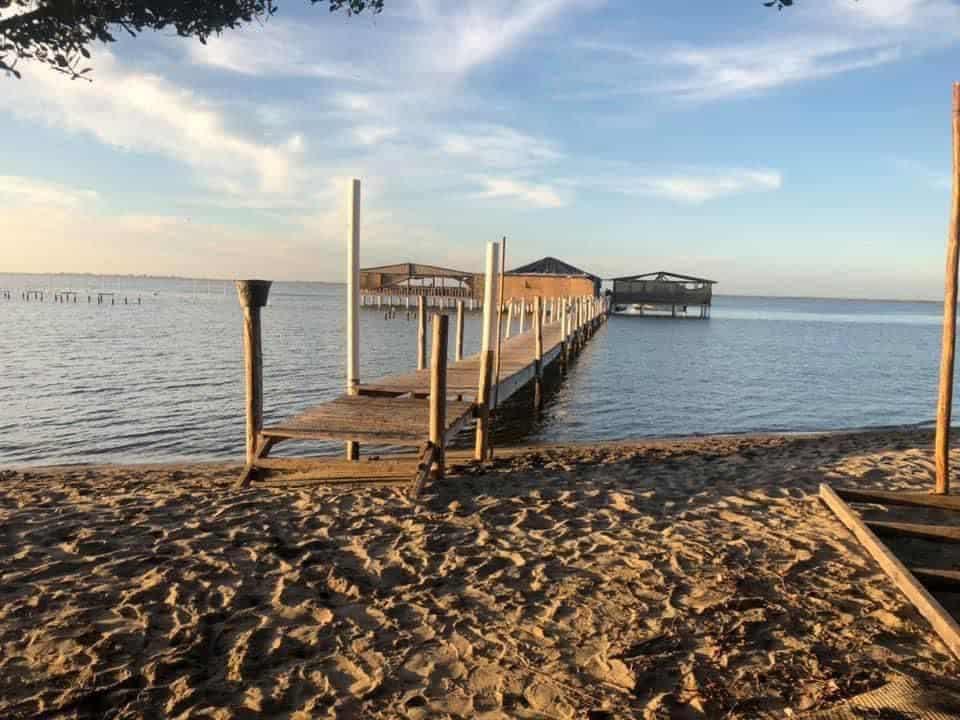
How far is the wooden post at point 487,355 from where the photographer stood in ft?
30.0

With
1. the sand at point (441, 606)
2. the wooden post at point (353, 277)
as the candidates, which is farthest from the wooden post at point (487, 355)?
the sand at point (441, 606)

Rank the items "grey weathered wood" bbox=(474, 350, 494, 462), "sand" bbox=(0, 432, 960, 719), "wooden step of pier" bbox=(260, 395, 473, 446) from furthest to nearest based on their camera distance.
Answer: "grey weathered wood" bbox=(474, 350, 494, 462), "wooden step of pier" bbox=(260, 395, 473, 446), "sand" bbox=(0, 432, 960, 719)

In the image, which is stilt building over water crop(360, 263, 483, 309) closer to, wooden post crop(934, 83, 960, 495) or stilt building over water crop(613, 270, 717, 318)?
stilt building over water crop(613, 270, 717, 318)

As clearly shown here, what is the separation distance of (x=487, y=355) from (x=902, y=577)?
19.3ft

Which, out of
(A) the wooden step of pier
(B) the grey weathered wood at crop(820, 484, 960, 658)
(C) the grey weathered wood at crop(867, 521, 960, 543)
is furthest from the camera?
(A) the wooden step of pier

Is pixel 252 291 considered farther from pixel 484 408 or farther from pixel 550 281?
pixel 550 281

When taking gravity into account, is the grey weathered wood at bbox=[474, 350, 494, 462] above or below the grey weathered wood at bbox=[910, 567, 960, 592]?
above

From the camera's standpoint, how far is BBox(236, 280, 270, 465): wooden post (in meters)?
7.36

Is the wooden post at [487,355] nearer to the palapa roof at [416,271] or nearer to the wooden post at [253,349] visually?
the wooden post at [253,349]

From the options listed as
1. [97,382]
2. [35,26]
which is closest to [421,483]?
[35,26]

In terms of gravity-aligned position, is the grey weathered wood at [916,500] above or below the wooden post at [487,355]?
below

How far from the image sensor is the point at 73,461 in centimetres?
1118

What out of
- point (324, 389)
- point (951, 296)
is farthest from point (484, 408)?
point (324, 389)

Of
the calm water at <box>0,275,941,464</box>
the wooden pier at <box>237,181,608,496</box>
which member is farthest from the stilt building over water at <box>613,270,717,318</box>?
the wooden pier at <box>237,181,608,496</box>
